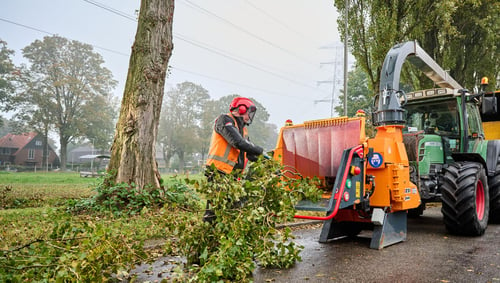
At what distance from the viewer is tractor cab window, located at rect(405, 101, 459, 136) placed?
7574 mm

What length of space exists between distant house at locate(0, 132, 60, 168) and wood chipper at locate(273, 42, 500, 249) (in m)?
41.5

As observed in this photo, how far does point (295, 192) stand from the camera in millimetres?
4770

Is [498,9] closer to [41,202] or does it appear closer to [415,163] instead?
[415,163]

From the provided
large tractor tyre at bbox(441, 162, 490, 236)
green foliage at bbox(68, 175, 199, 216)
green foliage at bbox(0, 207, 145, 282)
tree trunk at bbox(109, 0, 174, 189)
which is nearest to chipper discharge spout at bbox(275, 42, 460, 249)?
large tractor tyre at bbox(441, 162, 490, 236)

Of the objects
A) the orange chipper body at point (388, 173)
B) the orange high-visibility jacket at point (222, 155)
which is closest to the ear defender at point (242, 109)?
the orange high-visibility jacket at point (222, 155)

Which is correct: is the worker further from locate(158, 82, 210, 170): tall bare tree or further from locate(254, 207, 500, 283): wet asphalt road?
locate(158, 82, 210, 170): tall bare tree

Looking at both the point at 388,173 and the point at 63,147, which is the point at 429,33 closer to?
the point at 388,173

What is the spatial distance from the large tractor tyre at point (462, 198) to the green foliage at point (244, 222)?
3231 mm

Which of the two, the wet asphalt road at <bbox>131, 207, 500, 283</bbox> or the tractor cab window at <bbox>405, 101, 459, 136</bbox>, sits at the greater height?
the tractor cab window at <bbox>405, 101, 459, 136</bbox>

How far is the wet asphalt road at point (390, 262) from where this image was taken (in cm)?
420

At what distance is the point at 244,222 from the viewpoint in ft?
13.1

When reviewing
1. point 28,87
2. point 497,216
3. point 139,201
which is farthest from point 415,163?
point 28,87

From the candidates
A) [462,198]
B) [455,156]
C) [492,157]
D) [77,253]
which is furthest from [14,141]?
[462,198]

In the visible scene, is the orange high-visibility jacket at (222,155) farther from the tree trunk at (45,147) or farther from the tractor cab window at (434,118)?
the tree trunk at (45,147)
